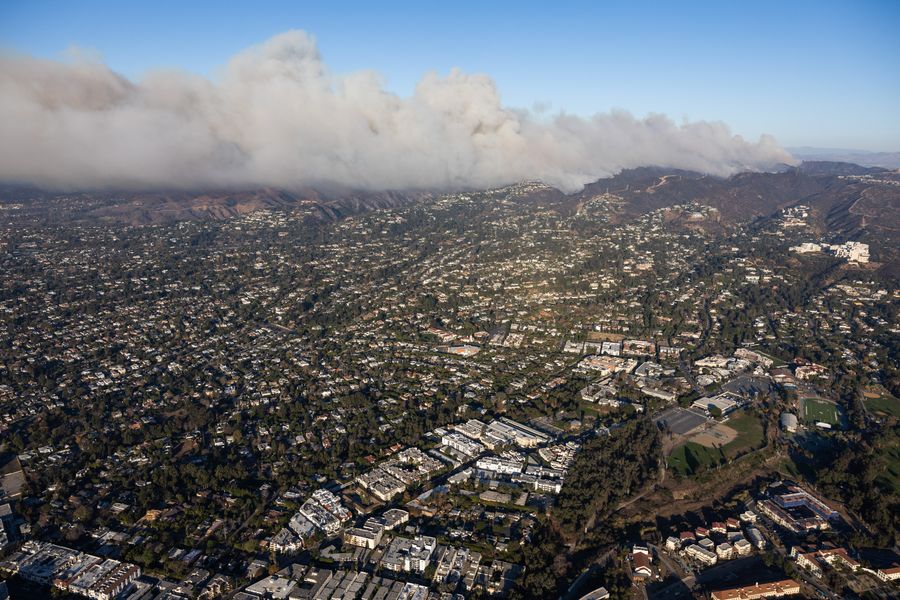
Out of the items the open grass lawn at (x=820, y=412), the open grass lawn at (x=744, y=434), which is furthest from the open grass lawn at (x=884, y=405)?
the open grass lawn at (x=744, y=434)

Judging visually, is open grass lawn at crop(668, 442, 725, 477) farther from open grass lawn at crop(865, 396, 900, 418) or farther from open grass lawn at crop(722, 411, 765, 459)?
open grass lawn at crop(865, 396, 900, 418)

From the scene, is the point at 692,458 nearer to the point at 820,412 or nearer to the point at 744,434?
the point at 744,434

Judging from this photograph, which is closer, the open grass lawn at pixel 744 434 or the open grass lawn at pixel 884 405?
the open grass lawn at pixel 744 434

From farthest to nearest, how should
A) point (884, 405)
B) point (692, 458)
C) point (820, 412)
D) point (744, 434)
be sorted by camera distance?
point (884, 405), point (820, 412), point (744, 434), point (692, 458)

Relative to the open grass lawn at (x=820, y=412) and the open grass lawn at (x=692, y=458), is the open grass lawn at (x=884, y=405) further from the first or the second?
the open grass lawn at (x=692, y=458)

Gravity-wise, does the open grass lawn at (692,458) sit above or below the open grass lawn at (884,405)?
above

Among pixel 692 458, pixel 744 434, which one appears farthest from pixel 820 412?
pixel 692 458

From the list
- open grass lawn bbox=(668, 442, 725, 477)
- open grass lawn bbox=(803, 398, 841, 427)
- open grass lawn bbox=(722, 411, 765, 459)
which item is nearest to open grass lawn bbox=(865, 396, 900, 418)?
open grass lawn bbox=(803, 398, 841, 427)
